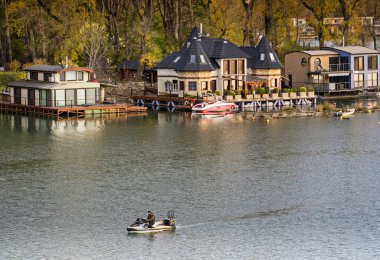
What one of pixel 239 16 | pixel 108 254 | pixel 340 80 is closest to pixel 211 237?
pixel 108 254

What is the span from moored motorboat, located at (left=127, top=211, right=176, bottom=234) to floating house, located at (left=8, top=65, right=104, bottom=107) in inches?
1808

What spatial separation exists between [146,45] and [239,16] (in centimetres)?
1369

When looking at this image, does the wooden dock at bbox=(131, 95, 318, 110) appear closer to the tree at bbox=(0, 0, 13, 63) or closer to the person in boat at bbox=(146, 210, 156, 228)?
the tree at bbox=(0, 0, 13, 63)

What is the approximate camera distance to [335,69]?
116 m

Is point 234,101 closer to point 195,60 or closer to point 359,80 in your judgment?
point 195,60

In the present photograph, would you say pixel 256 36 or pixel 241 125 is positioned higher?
pixel 256 36

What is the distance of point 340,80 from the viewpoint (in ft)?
384

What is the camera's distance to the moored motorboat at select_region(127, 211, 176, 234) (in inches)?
1887

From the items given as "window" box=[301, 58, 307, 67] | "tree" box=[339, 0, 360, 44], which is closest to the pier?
"window" box=[301, 58, 307, 67]

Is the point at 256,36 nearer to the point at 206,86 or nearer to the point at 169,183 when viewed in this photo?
the point at 206,86

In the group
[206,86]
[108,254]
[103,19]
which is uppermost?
[103,19]

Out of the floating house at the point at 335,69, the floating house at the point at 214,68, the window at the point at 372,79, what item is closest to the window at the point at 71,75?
the floating house at the point at 214,68

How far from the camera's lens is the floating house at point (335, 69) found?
114762 mm

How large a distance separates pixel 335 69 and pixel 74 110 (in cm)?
3722
